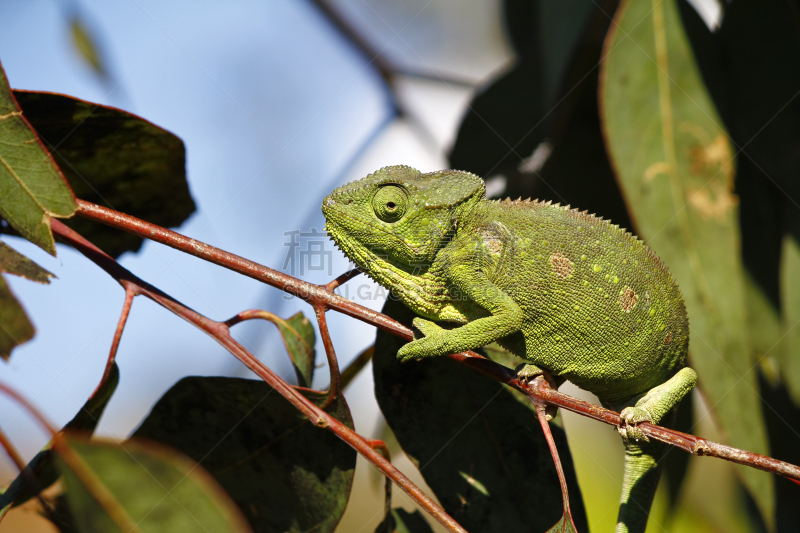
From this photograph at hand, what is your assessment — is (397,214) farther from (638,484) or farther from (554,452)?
(638,484)

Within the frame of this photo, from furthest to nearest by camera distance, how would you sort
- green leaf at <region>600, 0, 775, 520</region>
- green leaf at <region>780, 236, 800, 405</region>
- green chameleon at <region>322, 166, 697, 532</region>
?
green leaf at <region>780, 236, 800, 405</region> < green leaf at <region>600, 0, 775, 520</region> < green chameleon at <region>322, 166, 697, 532</region>

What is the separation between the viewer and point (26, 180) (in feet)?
3.26

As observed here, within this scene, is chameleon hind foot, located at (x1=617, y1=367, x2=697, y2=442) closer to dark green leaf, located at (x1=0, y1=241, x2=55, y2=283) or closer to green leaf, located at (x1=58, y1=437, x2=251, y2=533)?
green leaf, located at (x1=58, y1=437, x2=251, y2=533)

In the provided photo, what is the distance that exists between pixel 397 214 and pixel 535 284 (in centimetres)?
37

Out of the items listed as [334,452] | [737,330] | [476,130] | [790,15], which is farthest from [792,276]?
[334,452]

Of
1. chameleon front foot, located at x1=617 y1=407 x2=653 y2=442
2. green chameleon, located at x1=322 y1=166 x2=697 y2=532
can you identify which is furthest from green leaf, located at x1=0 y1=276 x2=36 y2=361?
chameleon front foot, located at x1=617 y1=407 x2=653 y2=442

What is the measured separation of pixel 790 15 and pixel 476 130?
1286mm

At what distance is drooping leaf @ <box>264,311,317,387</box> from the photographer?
136cm

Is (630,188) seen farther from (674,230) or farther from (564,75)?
A: (564,75)

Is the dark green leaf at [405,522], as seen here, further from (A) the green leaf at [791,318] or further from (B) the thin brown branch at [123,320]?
(A) the green leaf at [791,318]

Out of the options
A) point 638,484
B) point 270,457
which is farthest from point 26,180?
point 638,484

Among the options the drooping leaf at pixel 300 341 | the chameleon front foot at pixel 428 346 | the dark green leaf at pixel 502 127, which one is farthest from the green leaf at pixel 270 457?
the dark green leaf at pixel 502 127

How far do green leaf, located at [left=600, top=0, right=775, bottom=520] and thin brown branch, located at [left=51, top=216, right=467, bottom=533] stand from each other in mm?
1028

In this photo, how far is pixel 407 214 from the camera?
1.35m
